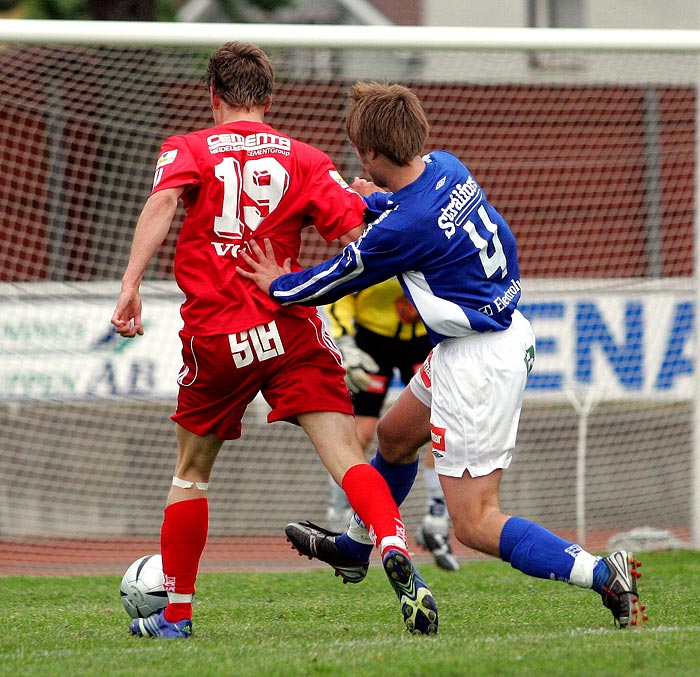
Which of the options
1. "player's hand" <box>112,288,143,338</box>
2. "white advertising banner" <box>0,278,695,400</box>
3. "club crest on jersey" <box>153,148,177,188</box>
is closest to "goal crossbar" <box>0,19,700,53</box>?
"white advertising banner" <box>0,278,695,400</box>

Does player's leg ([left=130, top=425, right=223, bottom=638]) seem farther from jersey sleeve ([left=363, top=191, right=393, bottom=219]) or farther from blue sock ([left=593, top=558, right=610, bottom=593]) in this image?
blue sock ([left=593, top=558, right=610, bottom=593])

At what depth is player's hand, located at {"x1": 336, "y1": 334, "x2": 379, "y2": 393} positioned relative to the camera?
6.60 metres

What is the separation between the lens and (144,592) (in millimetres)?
4125

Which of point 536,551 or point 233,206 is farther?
point 233,206

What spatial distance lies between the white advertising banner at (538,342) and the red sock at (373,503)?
478 centimetres

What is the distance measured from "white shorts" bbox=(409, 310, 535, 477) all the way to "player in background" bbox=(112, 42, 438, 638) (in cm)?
27

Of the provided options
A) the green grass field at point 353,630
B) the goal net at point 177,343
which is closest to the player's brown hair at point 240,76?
the green grass field at point 353,630

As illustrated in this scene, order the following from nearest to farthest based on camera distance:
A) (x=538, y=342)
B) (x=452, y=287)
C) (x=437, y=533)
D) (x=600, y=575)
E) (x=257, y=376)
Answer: (x=600, y=575)
(x=452, y=287)
(x=257, y=376)
(x=437, y=533)
(x=538, y=342)

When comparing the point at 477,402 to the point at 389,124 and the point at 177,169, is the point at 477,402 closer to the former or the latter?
the point at 389,124

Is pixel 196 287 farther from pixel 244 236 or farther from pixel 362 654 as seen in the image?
pixel 362 654

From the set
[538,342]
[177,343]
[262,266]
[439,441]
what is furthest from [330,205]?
[538,342]

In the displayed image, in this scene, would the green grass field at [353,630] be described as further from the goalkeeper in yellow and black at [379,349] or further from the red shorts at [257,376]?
the red shorts at [257,376]

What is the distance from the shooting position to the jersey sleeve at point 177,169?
12.6ft

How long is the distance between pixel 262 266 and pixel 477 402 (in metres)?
0.87
